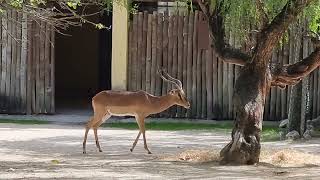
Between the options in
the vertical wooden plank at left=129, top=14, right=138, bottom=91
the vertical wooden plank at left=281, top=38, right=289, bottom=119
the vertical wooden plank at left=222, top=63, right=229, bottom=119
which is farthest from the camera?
the vertical wooden plank at left=129, top=14, right=138, bottom=91

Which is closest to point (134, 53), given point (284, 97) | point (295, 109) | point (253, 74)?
point (284, 97)

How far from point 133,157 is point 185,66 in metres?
6.58

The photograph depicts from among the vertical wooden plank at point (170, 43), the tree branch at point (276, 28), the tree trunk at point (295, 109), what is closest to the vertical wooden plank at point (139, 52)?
the vertical wooden plank at point (170, 43)

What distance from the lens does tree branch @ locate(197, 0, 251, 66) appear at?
1110 cm

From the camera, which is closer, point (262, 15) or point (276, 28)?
point (276, 28)

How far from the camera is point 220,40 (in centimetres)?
1128

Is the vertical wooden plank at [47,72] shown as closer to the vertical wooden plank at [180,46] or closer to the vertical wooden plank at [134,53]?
the vertical wooden plank at [134,53]

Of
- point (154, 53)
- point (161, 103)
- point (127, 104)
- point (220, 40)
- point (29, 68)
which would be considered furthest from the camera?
point (29, 68)

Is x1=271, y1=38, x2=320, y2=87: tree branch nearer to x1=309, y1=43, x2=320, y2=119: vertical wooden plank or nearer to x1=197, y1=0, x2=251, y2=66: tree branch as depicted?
x1=197, y1=0, x2=251, y2=66: tree branch

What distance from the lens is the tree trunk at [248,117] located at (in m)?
10.6

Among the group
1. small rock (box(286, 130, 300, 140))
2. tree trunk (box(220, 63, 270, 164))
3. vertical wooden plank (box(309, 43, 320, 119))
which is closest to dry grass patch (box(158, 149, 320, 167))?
tree trunk (box(220, 63, 270, 164))

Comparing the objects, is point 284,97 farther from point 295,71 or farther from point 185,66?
point 295,71

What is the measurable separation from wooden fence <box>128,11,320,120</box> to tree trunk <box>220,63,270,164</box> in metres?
6.72

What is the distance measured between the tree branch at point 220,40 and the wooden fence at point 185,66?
6.42 metres
